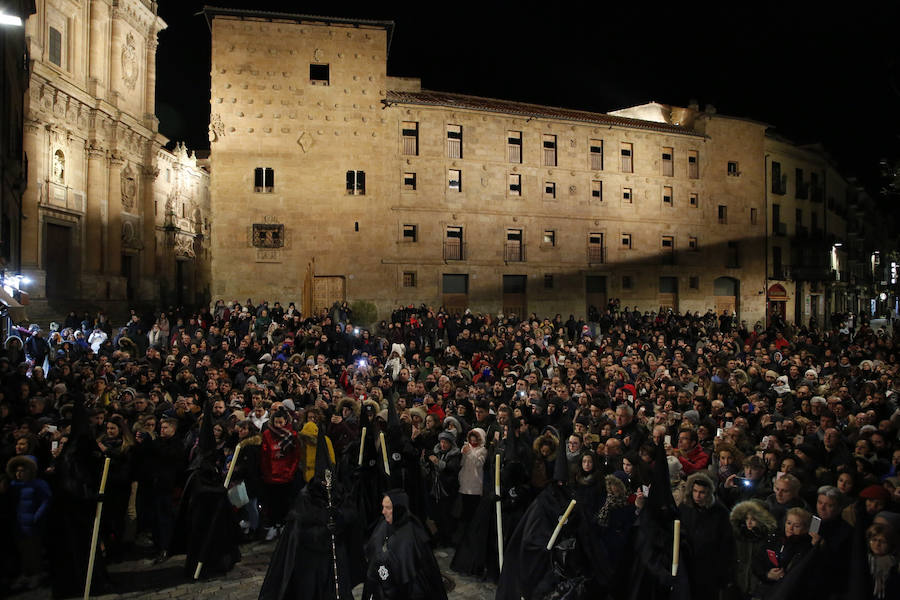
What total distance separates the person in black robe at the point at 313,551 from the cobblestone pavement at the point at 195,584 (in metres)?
1.08

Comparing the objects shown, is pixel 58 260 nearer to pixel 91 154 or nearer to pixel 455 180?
pixel 91 154

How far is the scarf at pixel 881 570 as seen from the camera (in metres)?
4.96

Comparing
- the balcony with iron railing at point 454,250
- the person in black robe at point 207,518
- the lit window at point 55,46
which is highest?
the lit window at point 55,46

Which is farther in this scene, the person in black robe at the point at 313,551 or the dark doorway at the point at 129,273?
the dark doorway at the point at 129,273

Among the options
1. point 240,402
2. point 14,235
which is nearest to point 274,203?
point 14,235

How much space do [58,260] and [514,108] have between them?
861 inches

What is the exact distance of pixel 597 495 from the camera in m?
6.84

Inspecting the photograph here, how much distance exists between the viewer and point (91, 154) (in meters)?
29.1

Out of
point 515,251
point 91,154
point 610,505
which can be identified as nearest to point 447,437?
point 610,505

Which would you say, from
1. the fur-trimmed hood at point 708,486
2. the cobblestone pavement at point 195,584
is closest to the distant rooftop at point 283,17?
the cobblestone pavement at point 195,584

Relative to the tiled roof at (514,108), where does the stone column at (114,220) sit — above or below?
below

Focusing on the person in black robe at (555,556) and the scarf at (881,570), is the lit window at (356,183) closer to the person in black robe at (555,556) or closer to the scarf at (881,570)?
the person in black robe at (555,556)

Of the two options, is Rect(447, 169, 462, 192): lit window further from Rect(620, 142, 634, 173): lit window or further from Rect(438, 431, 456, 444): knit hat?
Rect(438, 431, 456, 444): knit hat

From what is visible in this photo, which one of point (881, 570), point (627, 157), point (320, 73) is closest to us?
point (881, 570)
